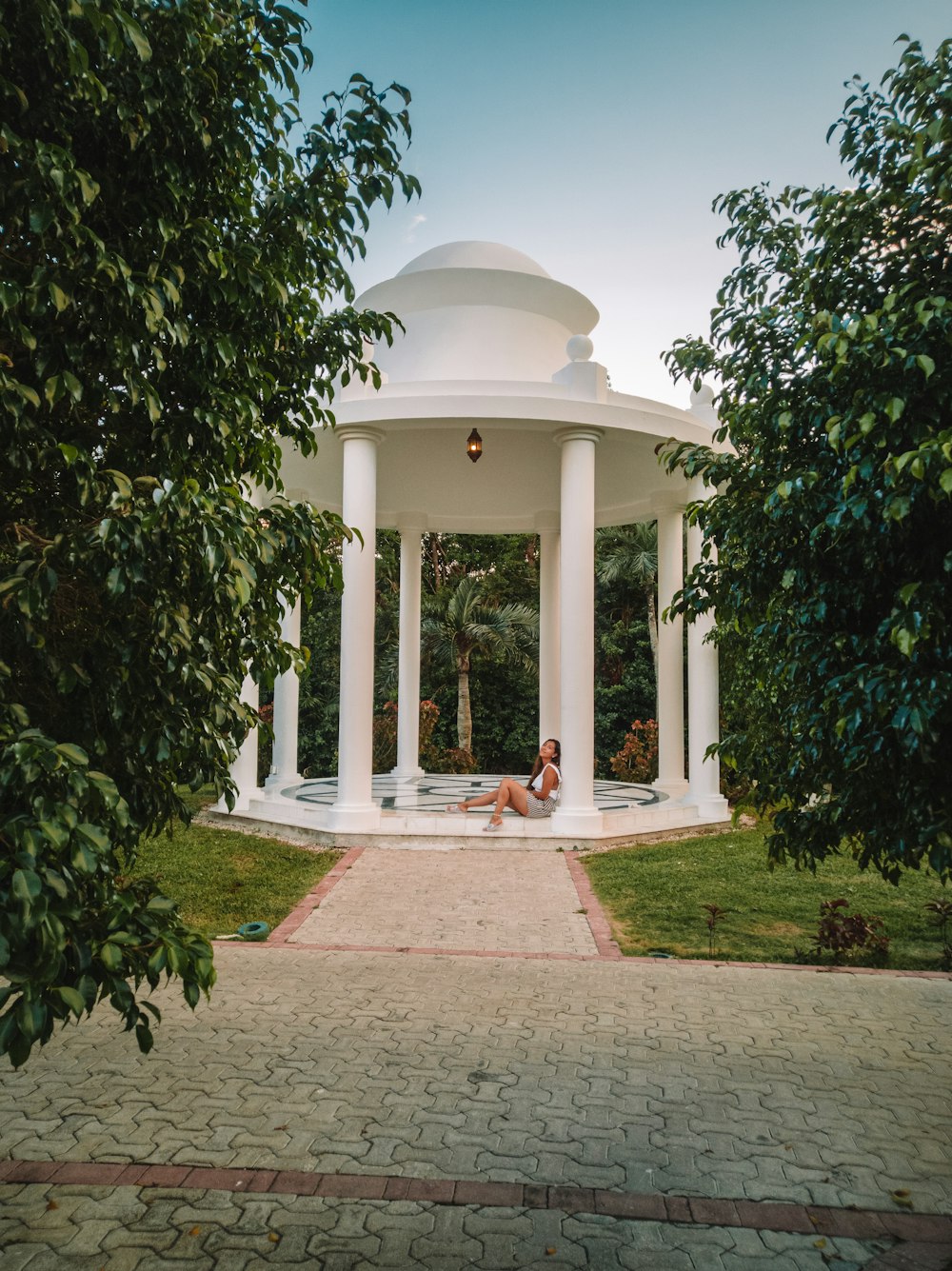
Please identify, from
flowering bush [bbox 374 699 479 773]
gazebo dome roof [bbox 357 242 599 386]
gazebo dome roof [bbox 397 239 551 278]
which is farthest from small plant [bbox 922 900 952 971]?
flowering bush [bbox 374 699 479 773]

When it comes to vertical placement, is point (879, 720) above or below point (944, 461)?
below

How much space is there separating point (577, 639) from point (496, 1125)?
Result: 8316 millimetres

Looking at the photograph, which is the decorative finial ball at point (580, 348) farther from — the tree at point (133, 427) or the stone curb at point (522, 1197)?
the stone curb at point (522, 1197)

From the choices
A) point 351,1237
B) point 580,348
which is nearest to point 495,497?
point 580,348

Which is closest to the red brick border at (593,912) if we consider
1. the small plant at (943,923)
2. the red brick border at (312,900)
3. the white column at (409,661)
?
the small plant at (943,923)

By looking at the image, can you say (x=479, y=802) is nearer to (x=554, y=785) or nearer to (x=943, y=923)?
(x=554, y=785)

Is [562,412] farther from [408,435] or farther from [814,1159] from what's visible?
[814,1159]

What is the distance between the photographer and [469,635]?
23656 mm

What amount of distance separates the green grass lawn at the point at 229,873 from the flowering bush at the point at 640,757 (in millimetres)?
9995

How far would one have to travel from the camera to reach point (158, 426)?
3.46 meters

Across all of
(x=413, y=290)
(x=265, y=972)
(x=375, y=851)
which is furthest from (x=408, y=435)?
(x=265, y=972)

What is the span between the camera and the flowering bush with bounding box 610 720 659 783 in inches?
796

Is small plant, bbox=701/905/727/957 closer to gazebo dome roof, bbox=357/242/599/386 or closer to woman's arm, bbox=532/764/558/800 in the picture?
woman's arm, bbox=532/764/558/800

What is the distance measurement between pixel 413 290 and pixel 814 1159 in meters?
13.6
